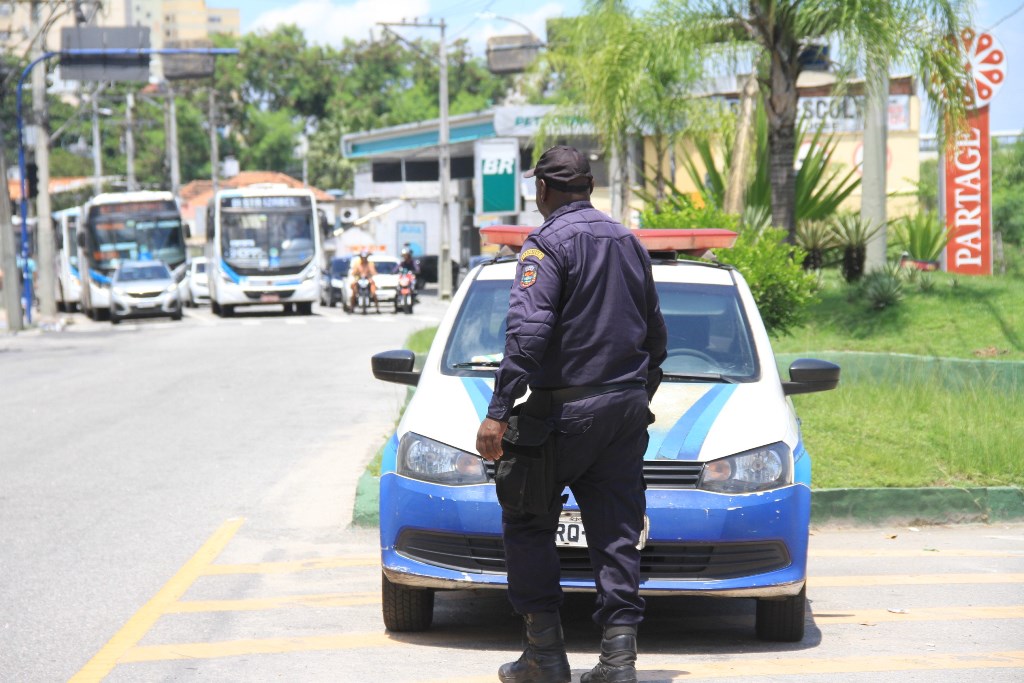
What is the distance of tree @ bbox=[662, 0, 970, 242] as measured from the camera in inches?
612

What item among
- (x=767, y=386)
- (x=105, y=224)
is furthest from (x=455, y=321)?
(x=105, y=224)

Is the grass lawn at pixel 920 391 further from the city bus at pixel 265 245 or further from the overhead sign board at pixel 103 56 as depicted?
the overhead sign board at pixel 103 56

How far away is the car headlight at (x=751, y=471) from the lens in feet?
18.5

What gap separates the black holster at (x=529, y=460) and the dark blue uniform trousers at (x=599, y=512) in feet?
0.15

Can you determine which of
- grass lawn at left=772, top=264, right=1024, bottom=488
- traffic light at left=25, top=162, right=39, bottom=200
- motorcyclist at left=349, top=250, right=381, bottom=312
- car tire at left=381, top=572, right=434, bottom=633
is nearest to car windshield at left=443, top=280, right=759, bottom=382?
car tire at left=381, top=572, right=434, bottom=633

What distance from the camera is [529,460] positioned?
472cm

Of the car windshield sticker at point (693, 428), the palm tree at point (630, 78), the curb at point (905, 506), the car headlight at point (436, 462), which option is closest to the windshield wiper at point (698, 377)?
the car windshield sticker at point (693, 428)

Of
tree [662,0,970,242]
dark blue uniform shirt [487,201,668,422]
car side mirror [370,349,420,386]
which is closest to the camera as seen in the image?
dark blue uniform shirt [487,201,668,422]

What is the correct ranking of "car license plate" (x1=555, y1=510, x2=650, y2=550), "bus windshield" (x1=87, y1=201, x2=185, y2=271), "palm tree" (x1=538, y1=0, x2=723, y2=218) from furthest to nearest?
"bus windshield" (x1=87, y1=201, x2=185, y2=271) < "palm tree" (x1=538, y1=0, x2=723, y2=218) < "car license plate" (x1=555, y1=510, x2=650, y2=550)

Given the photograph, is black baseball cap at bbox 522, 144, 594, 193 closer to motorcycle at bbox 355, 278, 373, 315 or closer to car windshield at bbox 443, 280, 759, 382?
car windshield at bbox 443, 280, 759, 382

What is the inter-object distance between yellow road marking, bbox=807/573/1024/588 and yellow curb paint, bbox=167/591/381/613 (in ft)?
7.20

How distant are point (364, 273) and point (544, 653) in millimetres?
35619

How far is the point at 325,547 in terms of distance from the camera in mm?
8188

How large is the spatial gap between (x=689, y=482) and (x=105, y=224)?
38.4m
